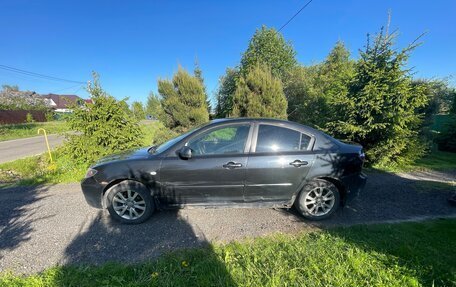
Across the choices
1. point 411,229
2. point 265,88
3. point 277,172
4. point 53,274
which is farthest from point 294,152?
point 265,88

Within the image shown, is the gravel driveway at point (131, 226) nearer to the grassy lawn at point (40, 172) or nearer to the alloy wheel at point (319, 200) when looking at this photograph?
the alloy wheel at point (319, 200)

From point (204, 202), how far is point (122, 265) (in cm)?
135

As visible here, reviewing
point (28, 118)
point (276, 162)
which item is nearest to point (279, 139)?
point (276, 162)

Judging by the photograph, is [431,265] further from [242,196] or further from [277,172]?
[242,196]

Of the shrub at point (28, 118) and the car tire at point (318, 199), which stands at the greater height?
the shrub at point (28, 118)

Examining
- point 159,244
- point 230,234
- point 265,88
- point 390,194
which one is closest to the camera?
point 159,244

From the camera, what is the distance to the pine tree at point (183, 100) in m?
10.5

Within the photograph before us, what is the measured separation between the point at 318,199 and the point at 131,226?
291 centimetres

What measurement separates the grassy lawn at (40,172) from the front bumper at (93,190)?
2624mm

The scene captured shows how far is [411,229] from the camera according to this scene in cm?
324

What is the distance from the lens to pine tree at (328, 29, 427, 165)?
21.2 feet

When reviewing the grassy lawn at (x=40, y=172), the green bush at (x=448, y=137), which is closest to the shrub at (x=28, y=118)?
the grassy lawn at (x=40, y=172)

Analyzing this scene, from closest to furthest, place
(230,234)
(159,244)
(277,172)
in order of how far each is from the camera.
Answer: (159,244), (230,234), (277,172)

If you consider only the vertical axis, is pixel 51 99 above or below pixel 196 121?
above
